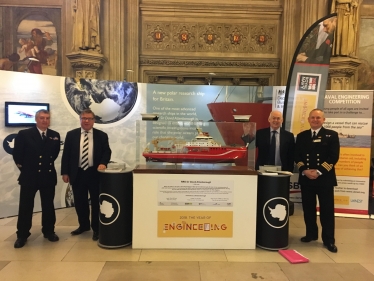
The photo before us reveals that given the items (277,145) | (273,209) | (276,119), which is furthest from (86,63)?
(273,209)

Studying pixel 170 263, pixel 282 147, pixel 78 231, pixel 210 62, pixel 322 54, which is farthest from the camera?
pixel 210 62

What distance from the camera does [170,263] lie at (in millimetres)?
3309

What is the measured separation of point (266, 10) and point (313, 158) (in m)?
4.73

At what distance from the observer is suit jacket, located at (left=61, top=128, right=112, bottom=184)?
13.0 feet

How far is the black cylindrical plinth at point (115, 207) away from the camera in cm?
363

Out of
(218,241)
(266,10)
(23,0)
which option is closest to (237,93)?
(266,10)

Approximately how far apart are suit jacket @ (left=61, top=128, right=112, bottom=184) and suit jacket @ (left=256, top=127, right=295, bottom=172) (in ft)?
6.83

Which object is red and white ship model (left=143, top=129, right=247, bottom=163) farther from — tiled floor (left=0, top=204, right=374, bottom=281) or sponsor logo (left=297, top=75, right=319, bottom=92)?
sponsor logo (left=297, top=75, right=319, bottom=92)

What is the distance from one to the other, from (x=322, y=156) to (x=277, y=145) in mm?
841

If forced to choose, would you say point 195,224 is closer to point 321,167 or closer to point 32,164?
point 321,167

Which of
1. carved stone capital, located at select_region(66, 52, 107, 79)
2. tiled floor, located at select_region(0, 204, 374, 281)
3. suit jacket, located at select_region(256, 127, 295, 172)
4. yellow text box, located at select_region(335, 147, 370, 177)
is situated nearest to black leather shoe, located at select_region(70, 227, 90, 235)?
tiled floor, located at select_region(0, 204, 374, 281)

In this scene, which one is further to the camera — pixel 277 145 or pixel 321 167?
pixel 277 145

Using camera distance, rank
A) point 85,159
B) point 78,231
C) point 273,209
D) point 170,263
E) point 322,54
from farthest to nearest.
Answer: point 322,54, point 78,231, point 85,159, point 273,209, point 170,263

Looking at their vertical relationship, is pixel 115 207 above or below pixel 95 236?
above
